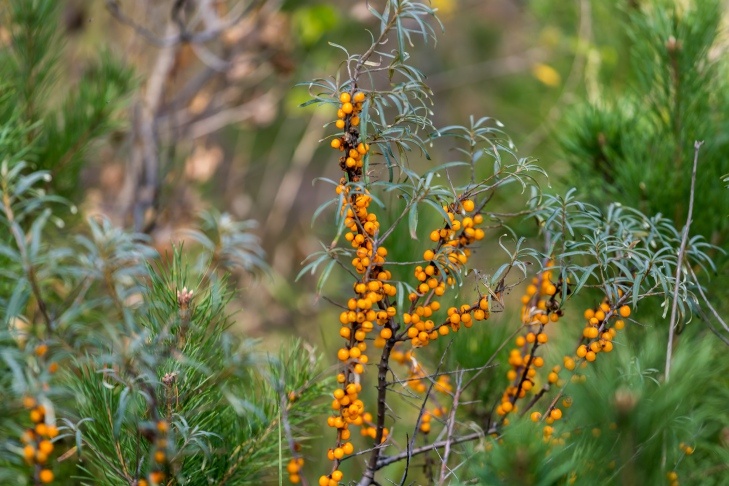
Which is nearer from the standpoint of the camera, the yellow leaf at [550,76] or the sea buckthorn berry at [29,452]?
the sea buckthorn berry at [29,452]

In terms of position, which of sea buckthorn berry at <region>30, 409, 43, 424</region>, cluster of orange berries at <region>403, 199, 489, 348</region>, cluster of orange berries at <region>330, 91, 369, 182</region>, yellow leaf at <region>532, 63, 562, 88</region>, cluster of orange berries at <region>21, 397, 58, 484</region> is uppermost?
yellow leaf at <region>532, 63, 562, 88</region>

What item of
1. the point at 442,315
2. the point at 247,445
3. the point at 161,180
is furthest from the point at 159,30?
the point at 247,445

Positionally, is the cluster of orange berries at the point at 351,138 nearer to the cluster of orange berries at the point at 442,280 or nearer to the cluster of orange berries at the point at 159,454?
the cluster of orange berries at the point at 442,280

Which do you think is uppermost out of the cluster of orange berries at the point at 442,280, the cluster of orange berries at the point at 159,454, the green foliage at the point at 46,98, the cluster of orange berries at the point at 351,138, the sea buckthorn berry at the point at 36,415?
the green foliage at the point at 46,98

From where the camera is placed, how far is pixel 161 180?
110 centimetres

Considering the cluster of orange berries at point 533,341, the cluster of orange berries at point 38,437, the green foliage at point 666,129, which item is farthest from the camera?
the green foliage at point 666,129

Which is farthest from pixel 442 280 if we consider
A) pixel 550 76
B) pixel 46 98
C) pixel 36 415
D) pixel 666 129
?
pixel 550 76

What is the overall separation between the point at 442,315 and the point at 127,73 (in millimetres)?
518

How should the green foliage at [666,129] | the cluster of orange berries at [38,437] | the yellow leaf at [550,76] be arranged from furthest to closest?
the yellow leaf at [550,76], the green foliage at [666,129], the cluster of orange berries at [38,437]

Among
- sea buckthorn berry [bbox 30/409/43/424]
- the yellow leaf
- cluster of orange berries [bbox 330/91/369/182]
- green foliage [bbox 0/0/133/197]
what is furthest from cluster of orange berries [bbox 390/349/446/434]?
the yellow leaf

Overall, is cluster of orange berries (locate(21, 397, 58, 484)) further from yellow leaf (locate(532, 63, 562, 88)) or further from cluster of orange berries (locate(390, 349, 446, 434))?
yellow leaf (locate(532, 63, 562, 88))

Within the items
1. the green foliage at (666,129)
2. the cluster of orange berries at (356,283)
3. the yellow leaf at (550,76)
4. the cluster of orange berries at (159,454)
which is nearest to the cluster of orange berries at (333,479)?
the cluster of orange berries at (356,283)

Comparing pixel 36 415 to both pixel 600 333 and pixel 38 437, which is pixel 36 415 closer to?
pixel 38 437

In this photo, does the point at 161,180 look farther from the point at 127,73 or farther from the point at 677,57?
the point at 677,57
